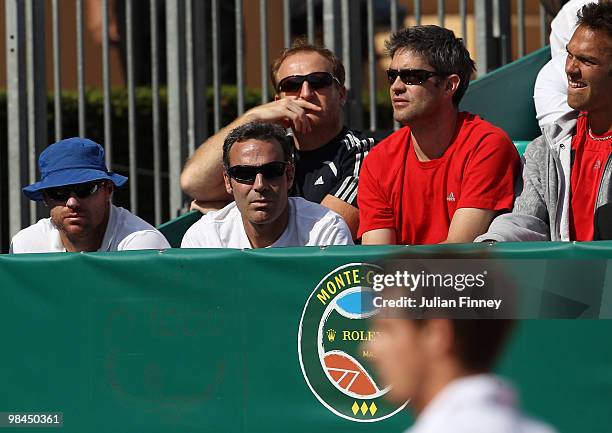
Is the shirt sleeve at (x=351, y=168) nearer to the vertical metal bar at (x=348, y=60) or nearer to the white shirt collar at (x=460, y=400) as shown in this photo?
the vertical metal bar at (x=348, y=60)

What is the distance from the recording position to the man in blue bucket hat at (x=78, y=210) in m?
5.17

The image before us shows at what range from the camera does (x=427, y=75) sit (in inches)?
199

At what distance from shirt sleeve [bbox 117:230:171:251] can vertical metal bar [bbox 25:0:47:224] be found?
69.0 inches

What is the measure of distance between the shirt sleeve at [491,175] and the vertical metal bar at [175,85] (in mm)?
2273

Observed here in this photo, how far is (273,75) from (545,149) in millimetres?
1575

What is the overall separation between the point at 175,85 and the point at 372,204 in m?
2.11

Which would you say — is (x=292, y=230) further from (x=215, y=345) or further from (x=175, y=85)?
(x=175, y=85)

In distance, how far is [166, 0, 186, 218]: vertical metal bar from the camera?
22.2 ft

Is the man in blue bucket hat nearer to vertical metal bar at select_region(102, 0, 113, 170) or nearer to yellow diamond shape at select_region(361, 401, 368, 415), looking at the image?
vertical metal bar at select_region(102, 0, 113, 170)

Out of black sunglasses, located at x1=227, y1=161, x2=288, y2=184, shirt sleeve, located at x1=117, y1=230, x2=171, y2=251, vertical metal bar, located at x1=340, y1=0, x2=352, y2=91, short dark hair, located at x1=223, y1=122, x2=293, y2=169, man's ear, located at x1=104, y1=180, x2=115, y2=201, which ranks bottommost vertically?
shirt sleeve, located at x1=117, y1=230, x2=171, y2=251

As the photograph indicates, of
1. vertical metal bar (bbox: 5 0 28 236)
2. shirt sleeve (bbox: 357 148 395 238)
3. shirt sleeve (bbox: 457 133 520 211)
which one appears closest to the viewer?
shirt sleeve (bbox: 457 133 520 211)

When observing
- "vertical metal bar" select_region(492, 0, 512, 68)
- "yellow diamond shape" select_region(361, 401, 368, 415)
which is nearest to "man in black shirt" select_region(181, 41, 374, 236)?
"vertical metal bar" select_region(492, 0, 512, 68)

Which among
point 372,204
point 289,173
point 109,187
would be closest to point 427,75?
point 372,204

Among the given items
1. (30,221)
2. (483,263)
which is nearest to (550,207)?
(483,263)
